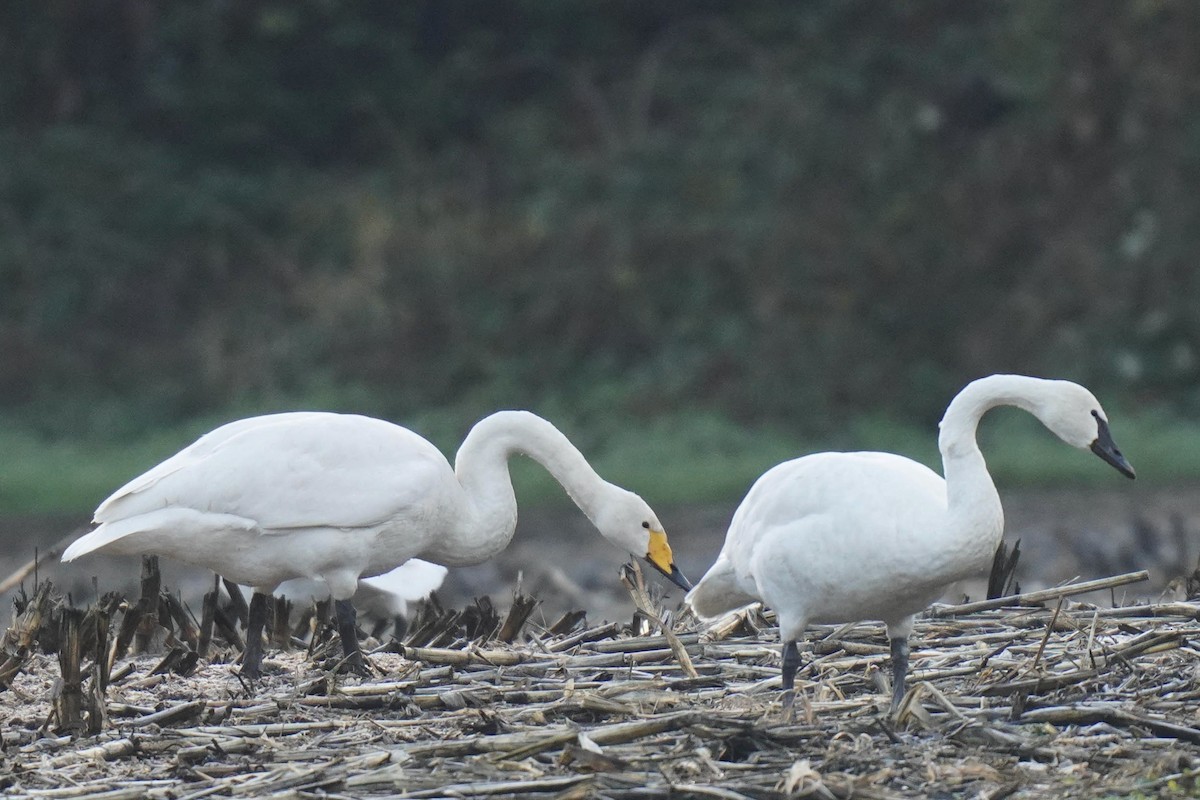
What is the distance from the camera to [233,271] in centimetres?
1884

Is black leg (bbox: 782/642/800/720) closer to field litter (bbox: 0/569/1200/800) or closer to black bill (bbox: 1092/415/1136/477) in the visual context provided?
field litter (bbox: 0/569/1200/800)

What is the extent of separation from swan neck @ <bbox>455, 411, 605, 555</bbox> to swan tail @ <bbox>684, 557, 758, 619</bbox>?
0.70 metres

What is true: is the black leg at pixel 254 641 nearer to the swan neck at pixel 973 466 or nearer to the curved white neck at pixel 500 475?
the curved white neck at pixel 500 475

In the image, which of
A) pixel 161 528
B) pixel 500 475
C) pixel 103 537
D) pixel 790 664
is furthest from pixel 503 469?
pixel 790 664

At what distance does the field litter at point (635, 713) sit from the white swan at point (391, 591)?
112 centimetres

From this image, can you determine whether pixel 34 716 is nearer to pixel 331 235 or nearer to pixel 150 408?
pixel 150 408

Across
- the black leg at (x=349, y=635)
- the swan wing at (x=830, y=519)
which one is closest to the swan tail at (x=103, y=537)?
the black leg at (x=349, y=635)

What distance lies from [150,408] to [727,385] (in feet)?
16.5

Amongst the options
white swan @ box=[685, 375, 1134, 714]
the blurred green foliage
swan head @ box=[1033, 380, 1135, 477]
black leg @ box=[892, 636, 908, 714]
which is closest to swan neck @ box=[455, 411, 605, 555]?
white swan @ box=[685, 375, 1134, 714]

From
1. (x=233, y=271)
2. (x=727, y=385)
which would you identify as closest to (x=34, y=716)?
(x=727, y=385)

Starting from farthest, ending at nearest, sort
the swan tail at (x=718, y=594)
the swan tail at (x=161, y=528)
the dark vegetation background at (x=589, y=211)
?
the dark vegetation background at (x=589, y=211) → the swan tail at (x=161, y=528) → the swan tail at (x=718, y=594)

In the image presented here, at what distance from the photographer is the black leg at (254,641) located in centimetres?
600

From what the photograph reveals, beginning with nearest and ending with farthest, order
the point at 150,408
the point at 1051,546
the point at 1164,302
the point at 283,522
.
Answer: the point at 283,522 < the point at 1051,546 < the point at 1164,302 < the point at 150,408

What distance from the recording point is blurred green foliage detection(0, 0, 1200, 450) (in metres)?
16.2
